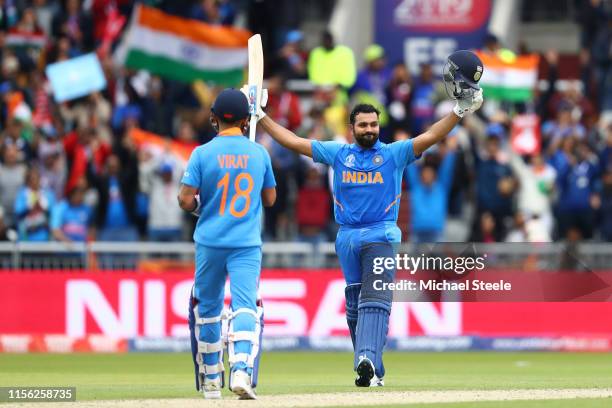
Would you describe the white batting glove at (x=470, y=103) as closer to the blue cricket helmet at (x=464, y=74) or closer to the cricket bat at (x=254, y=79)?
the blue cricket helmet at (x=464, y=74)

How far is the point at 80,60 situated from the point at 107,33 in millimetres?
3014

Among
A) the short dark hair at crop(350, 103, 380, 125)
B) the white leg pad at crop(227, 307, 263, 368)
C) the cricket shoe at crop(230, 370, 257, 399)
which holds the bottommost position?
the cricket shoe at crop(230, 370, 257, 399)

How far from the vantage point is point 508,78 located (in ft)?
86.7

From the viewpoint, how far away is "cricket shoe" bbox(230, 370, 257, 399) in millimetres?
12094

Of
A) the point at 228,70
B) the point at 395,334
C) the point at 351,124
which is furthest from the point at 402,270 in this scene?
the point at 228,70

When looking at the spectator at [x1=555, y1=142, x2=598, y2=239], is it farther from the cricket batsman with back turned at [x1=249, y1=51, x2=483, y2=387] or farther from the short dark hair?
the short dark hair

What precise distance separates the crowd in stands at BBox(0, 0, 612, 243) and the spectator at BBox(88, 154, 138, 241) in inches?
0.8

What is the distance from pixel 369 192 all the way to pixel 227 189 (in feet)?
5.58

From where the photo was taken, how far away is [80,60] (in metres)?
25.2

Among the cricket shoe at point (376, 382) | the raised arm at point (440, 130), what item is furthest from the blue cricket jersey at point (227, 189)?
the cricket shoe at point (376, 382)

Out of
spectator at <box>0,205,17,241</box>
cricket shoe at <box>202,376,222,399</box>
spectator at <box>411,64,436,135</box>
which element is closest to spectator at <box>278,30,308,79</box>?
spectator at <box>411,64,436,135</box>

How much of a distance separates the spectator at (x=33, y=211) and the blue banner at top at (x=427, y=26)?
9.33 meters

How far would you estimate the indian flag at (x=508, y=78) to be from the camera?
1038 inches

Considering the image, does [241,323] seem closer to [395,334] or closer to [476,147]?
[395,334]
